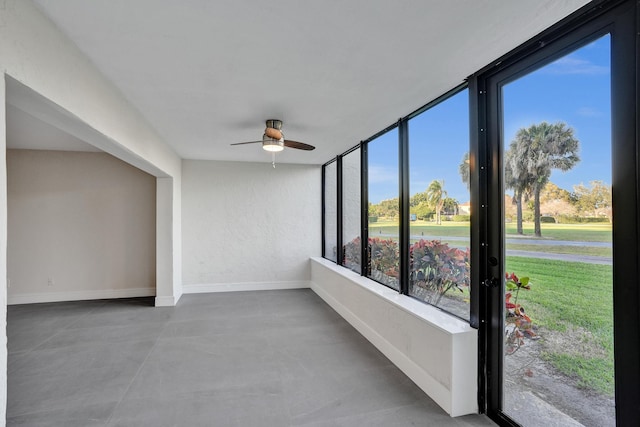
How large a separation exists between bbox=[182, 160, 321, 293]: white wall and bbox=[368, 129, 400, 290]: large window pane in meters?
2.27

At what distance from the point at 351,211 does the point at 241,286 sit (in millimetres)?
2659

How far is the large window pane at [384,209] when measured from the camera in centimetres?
354

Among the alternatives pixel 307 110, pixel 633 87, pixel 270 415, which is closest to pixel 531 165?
pixel 633 87

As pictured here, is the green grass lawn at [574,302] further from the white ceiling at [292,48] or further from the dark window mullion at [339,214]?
the dark window mullion at [339,214]

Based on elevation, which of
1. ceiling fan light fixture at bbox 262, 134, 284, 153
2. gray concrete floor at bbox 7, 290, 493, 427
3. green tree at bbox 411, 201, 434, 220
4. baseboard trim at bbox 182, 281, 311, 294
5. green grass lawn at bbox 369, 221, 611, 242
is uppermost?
ceiling fan light fixture at bbox 262, 134, 284, 153

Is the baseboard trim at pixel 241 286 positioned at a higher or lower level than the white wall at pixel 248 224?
lower

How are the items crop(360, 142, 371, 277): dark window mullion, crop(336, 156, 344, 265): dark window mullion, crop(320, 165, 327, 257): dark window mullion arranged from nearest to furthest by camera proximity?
crop(360, 142, 371, 277): dark window mullion → crop(336, 156, 344, 265): dark window mullion → crop(320, 165, 327, 257): dark window mullion

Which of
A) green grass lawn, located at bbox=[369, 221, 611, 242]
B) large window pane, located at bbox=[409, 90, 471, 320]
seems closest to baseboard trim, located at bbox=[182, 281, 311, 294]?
large window pane, located at bbox=[409, 90, 471, 320]

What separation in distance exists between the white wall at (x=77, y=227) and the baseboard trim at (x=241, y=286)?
0.70m

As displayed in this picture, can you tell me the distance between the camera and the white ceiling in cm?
157

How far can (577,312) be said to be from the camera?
1.69 meters

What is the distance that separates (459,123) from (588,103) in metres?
0.99

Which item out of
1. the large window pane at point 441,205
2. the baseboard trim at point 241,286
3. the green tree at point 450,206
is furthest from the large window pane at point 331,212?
the green tree at point 450,206

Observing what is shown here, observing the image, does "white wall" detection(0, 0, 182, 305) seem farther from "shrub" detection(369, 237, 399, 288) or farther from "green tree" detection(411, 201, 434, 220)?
"shrub" detection(369, 237, 399, 288)
